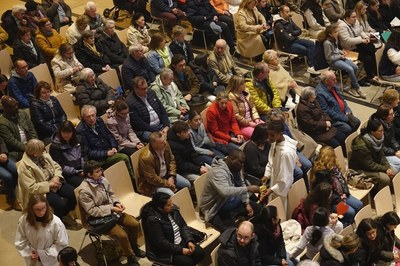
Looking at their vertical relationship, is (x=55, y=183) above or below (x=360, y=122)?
above

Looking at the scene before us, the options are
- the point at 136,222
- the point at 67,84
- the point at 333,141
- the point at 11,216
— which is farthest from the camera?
the point at 67,84

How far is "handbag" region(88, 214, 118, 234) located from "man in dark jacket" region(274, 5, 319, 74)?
4546 millimetres

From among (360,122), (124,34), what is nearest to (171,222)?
(360,122)

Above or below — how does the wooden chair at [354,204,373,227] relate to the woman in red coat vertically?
below

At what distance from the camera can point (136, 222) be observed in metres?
6.74

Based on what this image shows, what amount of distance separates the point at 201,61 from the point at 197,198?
2.70 meters

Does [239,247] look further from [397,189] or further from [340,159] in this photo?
[397,189]

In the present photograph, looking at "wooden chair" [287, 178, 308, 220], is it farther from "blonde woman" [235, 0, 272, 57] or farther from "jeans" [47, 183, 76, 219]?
"blonde woman" [235, 0, 272, 57]

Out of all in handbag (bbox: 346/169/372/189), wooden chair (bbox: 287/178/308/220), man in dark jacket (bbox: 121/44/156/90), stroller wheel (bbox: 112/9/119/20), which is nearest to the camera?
wooden chair (bbox: 287/178/308/220)

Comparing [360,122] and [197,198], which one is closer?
[197,198]

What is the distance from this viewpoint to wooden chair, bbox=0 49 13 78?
9258 millimetres

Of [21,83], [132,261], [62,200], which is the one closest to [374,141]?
[132,261]

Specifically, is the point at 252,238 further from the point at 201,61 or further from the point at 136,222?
the point at 201,61

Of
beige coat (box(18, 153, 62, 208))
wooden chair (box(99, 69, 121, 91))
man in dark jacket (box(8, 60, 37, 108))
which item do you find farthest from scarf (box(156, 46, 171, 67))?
beige coat (box(18, 153, 62, 208))
